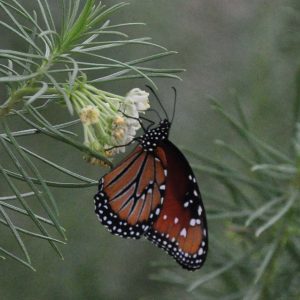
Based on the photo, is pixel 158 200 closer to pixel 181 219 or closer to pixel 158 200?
pixel 158 200

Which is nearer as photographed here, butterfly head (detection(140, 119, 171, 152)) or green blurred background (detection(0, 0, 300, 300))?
butterfly head (detection(140, 119, 171, 152))

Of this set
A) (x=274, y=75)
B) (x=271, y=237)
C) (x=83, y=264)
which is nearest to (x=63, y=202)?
(x=83, y=264)

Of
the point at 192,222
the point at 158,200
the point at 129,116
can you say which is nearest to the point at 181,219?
the point at 192,222

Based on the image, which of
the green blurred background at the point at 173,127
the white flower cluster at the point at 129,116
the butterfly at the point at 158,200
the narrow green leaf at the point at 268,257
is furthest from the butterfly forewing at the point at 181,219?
the green blurred background at the point at 173,127

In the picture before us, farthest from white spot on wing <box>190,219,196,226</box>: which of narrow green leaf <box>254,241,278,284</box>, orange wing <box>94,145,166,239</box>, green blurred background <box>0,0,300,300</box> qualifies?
green blurred background <box>0,0,300,300</box>

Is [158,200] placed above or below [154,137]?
below

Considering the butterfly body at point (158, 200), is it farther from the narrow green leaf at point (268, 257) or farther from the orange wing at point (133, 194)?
the narrow green leaf at point (268, 257)

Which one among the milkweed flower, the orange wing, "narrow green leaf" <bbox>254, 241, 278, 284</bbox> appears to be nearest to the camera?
the milkweed flower

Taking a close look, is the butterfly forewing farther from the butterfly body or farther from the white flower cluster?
the white flower cluster
